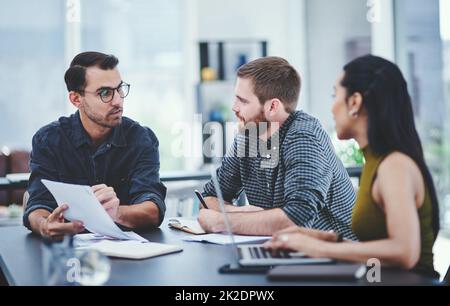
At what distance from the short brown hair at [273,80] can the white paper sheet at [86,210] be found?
0.69 m

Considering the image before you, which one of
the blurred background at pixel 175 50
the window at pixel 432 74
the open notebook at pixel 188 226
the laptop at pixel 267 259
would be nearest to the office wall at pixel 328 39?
the blurred background at pixel 175 50

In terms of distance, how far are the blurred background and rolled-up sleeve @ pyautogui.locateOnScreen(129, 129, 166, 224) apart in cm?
368

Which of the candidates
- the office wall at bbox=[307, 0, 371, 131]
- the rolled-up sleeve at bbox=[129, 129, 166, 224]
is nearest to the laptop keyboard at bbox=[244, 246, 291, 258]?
the rolled-up sleeve at bbox=[129, 129, 166, 224]

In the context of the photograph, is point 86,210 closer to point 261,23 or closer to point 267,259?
point 267,259

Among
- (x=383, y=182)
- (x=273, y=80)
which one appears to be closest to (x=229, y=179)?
(x=273, y=80)

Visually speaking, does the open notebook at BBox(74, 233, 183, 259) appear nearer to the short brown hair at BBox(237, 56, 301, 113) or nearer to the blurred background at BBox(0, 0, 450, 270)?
the short brown hair at BBox(237, 56, 301, 113)

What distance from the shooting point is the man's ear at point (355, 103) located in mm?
1610

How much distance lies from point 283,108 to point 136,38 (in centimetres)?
435

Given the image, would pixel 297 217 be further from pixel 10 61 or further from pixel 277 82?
pixel 10 61

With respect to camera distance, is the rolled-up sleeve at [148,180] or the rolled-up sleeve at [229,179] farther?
the rolled-up sleeve at [229,179]

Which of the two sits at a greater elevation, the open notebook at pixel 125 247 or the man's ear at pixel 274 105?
the man's ear at pixel 274 105

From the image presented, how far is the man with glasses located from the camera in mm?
2395

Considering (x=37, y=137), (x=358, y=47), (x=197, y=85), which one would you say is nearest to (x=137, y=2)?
(x=197, y=85)

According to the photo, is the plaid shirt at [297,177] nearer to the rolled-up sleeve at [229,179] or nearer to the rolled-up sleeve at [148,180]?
the rolled-up sleeve at [229,179]
